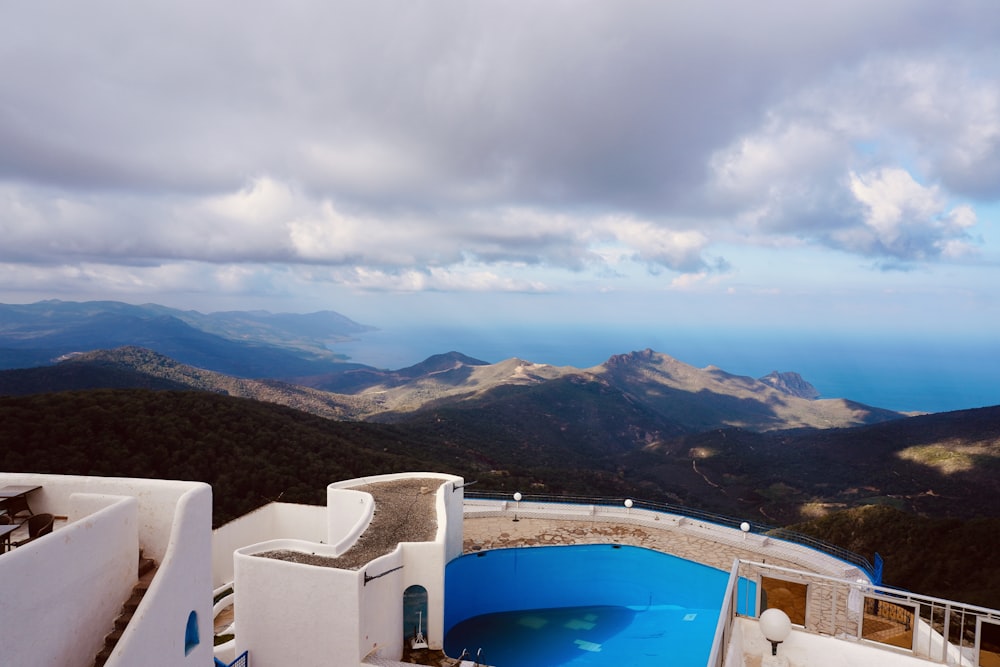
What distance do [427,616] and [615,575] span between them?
6799 mm

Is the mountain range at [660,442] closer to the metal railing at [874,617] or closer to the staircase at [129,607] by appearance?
the metal railing at [874,617]

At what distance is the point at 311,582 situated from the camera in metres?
10.6

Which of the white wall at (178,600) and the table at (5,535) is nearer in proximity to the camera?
the table at (5,535)

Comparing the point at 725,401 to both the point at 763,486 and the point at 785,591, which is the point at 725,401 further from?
the point at 785,591

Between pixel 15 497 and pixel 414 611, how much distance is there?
8.19m

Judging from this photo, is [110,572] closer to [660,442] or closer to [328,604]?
[328,604]

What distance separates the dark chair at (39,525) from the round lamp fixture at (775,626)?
27.1 feet

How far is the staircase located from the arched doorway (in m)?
6.82

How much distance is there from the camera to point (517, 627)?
15.8 m

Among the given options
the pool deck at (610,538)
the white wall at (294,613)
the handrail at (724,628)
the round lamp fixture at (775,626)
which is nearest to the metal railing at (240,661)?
the white wall at (294,613)

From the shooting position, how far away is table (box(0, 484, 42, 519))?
248 inches

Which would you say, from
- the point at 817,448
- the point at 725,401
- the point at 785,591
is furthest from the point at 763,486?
the point at 725,401

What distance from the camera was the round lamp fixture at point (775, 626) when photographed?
646 cm

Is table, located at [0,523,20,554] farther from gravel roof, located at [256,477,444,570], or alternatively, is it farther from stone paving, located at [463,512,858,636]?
stone paving, located at [463,512,858,636]
